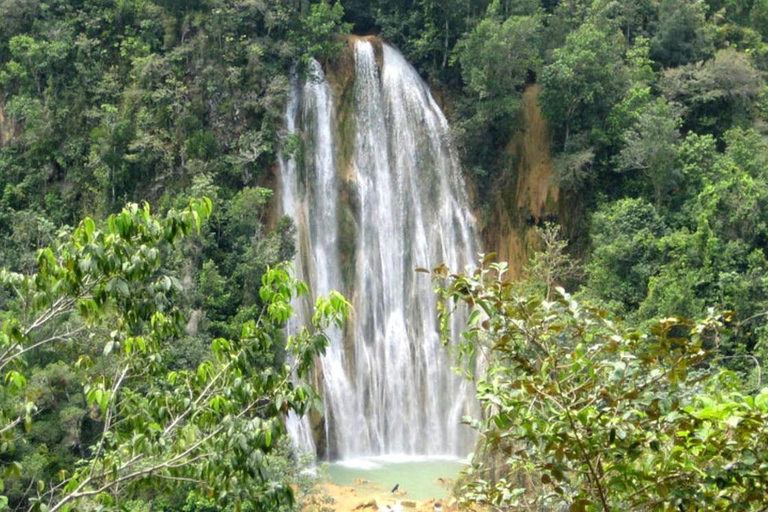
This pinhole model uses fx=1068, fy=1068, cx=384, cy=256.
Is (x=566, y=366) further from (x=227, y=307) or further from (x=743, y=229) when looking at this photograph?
(x=743, y=229)

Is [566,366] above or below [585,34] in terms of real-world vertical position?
below

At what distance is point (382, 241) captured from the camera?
23891mm

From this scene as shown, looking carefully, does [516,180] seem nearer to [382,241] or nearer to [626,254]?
[382,241]

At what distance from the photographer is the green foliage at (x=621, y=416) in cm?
515

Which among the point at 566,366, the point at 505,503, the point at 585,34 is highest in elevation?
the point at 585,34

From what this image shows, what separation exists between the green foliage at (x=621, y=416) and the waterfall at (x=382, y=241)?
15927 millimetres

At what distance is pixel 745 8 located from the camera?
29234mm

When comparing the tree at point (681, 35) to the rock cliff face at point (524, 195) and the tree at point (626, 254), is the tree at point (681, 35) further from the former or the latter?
the tree at point (626, 254)

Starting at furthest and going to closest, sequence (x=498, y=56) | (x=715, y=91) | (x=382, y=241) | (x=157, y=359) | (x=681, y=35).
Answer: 1. (x=681, y=35)
2. (x=715, y=91)
3. (x=382, y=241)
4. (x=498, y=56)
5. (x=157, y=359)

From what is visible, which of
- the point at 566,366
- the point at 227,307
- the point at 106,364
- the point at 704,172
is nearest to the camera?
the point at 566,366

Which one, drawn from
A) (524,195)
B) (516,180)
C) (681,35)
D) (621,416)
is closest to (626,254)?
(524,195)

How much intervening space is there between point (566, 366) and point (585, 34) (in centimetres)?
1994

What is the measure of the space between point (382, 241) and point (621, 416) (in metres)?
18.6

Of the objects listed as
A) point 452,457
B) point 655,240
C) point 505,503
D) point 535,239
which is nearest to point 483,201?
point 535,239
